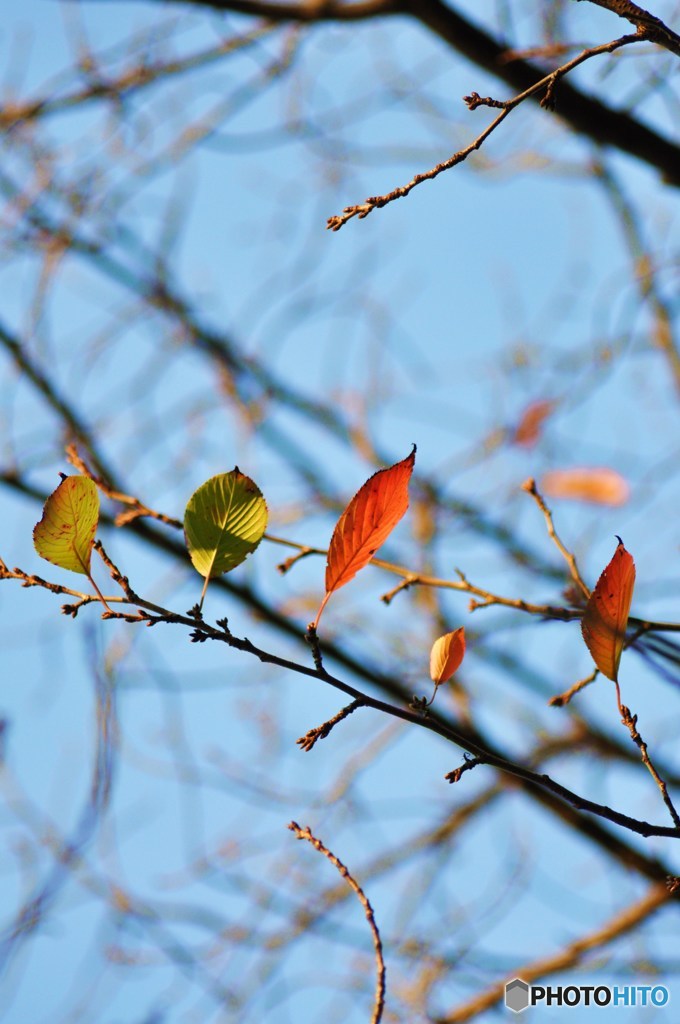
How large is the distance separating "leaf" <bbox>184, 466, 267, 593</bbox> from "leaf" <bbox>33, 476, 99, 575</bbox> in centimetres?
7

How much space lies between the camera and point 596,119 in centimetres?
135

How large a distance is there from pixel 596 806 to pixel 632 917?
1534 millimetres

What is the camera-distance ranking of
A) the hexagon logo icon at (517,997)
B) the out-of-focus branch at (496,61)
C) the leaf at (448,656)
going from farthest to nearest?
the hexagon logo icon at (517,997)
the out-of-focus branch at (496,61)
the leaf at (448,656)

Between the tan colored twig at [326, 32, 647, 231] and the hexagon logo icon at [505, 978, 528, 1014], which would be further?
the hexagon logo icon at [505, 978, 528, 1014]

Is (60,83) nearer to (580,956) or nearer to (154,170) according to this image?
(154,170)

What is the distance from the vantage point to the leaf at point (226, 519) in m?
0.66

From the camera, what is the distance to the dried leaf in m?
0.66

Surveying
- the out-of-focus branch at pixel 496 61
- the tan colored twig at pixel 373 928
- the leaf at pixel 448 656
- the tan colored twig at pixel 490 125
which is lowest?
the tan colored twig at pixel 373 928

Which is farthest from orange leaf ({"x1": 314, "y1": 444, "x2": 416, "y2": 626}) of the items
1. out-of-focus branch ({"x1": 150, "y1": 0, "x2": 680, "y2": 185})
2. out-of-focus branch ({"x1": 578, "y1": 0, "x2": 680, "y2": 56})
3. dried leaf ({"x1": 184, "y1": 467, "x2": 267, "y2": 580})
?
out-of-focus branch ({"x1": 150, "y1": 0, "x2": 680, "y2": 185})

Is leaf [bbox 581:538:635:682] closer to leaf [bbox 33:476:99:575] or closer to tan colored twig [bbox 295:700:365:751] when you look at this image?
tan colored twig [bbox 295:700:365:751]

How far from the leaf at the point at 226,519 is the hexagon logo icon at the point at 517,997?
61.3 inches

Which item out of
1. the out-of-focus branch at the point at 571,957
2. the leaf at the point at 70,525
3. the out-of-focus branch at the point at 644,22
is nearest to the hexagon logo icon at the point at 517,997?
the out-of-focus branch at the point at 571,957

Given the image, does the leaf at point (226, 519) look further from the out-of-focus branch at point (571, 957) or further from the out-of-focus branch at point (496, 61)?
the out-of-focus branch at point (571, 957)

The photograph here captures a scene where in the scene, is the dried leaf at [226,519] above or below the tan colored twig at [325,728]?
above
